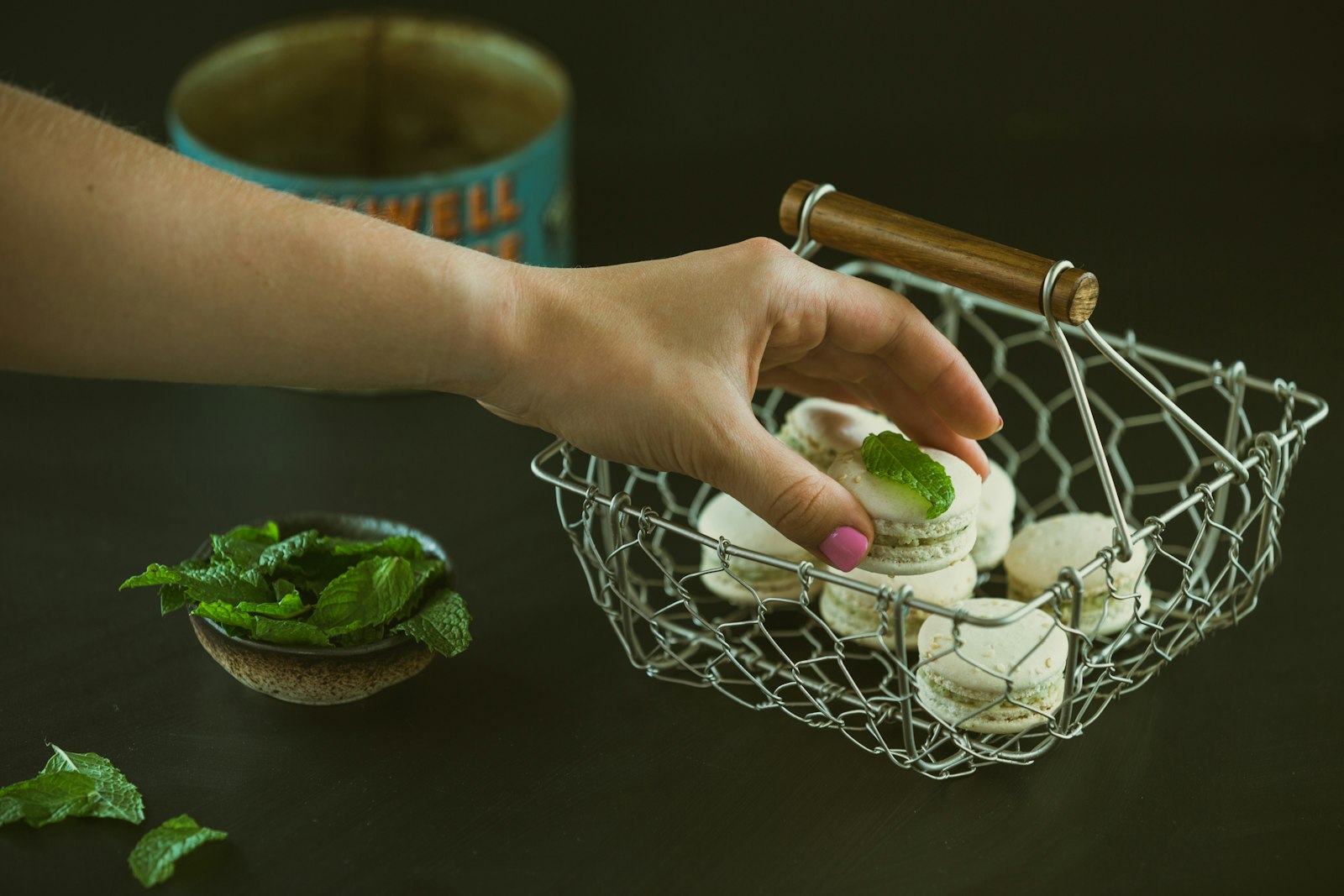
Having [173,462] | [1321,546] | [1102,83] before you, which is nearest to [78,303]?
[173,462]

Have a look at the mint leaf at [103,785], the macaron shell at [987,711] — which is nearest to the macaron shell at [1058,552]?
the macaron shell at [987,711]

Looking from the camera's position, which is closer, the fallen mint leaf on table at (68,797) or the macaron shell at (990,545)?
the fallen mint leaf on table at (68,797)

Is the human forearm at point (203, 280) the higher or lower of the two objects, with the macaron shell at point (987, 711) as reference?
higher

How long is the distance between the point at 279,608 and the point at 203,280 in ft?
0.77

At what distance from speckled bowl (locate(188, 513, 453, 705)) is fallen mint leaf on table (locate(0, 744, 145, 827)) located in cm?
10

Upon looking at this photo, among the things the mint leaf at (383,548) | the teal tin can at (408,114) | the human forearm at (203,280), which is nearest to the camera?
the human forearm at (203,280)

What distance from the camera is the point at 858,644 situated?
3.47 ft

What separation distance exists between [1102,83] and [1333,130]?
0.28 m

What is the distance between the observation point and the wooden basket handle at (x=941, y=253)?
33.9 inches

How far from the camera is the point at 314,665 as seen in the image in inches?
37.6

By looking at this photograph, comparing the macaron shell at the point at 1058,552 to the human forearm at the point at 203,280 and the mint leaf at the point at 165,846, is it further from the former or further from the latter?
the mint leaf at the point at 165,846

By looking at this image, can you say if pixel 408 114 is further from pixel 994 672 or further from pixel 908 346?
pixel 994 672

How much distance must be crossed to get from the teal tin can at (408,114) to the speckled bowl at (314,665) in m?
0.48

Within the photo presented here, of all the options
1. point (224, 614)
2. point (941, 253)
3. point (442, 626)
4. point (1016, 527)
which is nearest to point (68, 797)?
point (224, 614)
